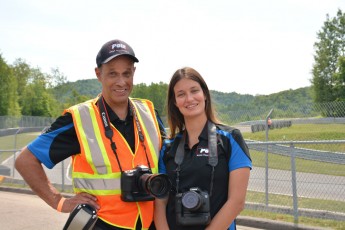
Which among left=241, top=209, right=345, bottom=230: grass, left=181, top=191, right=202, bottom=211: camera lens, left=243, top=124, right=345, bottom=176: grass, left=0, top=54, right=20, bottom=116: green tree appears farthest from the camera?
left=0, top=54, right=20, bottom=116: green tree

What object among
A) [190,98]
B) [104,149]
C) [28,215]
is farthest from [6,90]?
[190,98]

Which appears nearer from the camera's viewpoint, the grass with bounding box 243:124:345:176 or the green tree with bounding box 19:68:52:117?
the grass with bounding box 243:124:345:176

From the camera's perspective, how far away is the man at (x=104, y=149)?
9.62ft

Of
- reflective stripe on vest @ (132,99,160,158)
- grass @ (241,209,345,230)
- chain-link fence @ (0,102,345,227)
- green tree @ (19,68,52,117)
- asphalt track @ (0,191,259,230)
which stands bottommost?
asphalt track @ (0,191,259,230)

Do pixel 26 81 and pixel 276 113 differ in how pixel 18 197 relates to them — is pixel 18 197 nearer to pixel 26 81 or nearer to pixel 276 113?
pixel 276 113

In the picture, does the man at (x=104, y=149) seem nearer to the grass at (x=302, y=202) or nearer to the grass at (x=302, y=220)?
the grass at (x=302, y=220)

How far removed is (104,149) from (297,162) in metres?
6.01

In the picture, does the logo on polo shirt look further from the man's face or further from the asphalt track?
the asphalt track

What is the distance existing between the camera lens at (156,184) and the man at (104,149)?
8.0 inches

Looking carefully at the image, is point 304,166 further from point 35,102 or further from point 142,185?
point 35,102

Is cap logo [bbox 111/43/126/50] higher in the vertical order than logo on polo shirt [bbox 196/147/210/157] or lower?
higher

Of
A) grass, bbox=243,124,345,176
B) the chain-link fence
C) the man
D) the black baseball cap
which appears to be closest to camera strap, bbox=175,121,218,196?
the man

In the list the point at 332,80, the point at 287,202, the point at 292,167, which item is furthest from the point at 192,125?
the point at 332,80

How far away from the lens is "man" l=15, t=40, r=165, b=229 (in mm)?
2932
